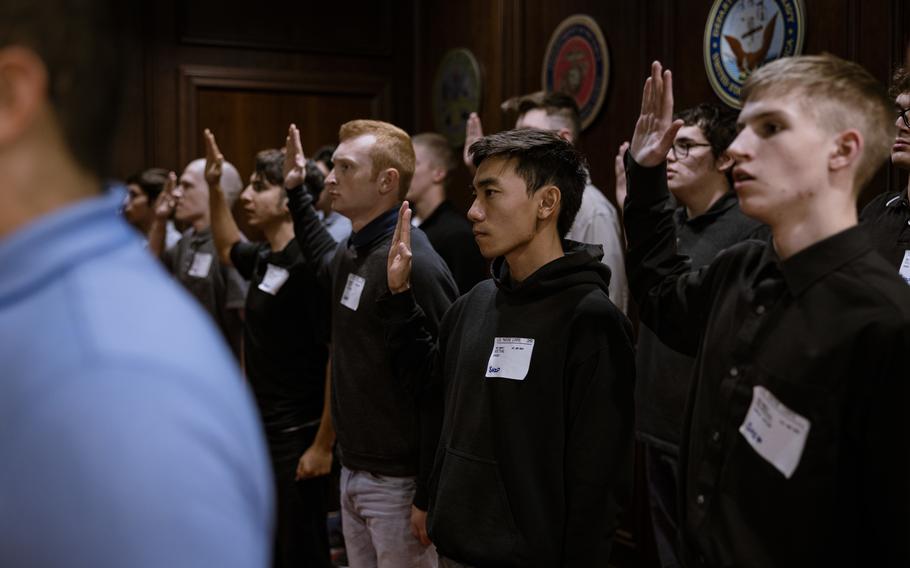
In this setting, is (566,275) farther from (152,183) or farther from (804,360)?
(152,183)

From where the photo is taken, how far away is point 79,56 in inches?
24.6

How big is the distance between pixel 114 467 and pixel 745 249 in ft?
4.17

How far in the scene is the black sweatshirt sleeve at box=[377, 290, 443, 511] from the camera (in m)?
2.32

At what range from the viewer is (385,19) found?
5.99 metres

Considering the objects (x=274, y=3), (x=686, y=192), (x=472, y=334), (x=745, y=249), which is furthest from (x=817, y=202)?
(x=274, y=3)

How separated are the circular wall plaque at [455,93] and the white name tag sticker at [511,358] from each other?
3284mm

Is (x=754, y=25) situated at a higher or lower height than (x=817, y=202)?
higher

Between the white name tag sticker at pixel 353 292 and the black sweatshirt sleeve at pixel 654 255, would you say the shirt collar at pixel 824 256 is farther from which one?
the white name tag sticker at pixel 353 292

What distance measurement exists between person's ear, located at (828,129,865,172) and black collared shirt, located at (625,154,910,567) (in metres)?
0.10

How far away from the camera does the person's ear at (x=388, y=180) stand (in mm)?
2811

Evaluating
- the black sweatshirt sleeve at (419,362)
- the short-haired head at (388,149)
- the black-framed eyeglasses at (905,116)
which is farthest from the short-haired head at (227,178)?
the black-framed eyeglasses at (905,116)

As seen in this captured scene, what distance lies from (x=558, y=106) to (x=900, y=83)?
1486 mm

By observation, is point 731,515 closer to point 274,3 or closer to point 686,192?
point 686,192

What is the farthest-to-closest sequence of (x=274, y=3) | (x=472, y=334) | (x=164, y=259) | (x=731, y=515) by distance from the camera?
(x=274, y=3) < (x=164, y=259) < (x=472, y=334) < (x=731, y=515)
